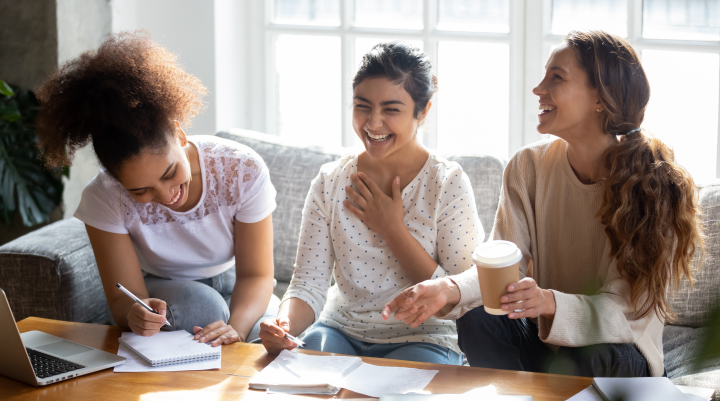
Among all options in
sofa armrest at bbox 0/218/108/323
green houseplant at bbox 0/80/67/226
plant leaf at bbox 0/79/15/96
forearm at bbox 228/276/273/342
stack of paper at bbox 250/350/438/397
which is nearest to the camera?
stack of paper at bbox 250/350/438/397

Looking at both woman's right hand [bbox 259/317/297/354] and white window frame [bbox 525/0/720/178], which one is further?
white window frame [bbox 525/0/720/178]

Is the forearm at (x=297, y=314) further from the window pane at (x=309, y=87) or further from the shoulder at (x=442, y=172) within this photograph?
the window pane at (x=309, y=87)

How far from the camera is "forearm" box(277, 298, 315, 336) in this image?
62.6 inches

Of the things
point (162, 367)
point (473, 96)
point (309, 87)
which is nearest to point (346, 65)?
point (309, 87)

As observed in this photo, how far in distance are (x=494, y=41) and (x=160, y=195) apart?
174cm

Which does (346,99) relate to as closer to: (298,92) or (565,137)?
(298,92)

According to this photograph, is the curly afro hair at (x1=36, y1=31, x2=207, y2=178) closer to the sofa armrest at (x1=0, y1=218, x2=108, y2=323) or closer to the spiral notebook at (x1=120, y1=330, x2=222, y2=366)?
the spiral notebook at (x1=120, y1=330, x2=222, y2=366)

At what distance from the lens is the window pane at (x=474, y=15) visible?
2.68 meters

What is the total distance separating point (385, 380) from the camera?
122 cm

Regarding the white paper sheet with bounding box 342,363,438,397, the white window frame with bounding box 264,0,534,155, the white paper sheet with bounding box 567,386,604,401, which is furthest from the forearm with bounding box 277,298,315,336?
the white window frame with bounding box 264,0,534,155

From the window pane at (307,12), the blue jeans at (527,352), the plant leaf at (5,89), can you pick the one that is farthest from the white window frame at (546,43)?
the plant leaf at (5,89)

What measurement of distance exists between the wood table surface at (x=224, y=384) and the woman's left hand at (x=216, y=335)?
83 millimetres

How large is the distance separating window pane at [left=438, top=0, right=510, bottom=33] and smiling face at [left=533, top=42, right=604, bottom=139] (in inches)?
49.2

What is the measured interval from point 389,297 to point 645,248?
66 centimetres
